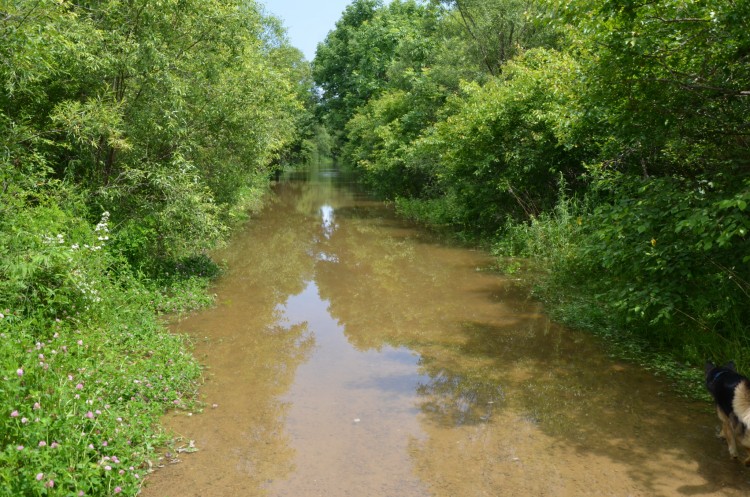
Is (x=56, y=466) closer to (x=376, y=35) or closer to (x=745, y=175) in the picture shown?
(x=745, y=175)

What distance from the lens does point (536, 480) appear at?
16.0 feet

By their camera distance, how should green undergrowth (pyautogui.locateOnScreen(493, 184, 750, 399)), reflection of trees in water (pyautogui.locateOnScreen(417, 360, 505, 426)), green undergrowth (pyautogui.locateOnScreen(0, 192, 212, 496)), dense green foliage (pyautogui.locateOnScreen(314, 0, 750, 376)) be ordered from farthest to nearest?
green undergrowth (pyautogui.locateOnScreen(493, 184, 750, 399)) < dense green foliage (pyautogui.locateOnScreen(314, 0, 750, 376)) < reflection of trees in water (pyautogui.locateOnScreen(417, 360, 505, 426)) < green undergrowth (pyautogui.locateOnScreen(0, 192, 212, 496))

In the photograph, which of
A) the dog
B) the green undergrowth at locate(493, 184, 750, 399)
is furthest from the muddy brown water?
the green undergrowth at locate(493, 184, 750, 399)

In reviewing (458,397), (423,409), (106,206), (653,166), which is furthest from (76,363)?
(653,166)

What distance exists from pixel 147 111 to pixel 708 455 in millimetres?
9978

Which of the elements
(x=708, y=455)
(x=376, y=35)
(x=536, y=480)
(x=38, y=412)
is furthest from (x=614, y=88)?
(x=376, y=35)

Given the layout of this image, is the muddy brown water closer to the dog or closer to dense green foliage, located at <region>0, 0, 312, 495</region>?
the dog

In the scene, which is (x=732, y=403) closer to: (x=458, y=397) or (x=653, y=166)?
(x=458, y=397)

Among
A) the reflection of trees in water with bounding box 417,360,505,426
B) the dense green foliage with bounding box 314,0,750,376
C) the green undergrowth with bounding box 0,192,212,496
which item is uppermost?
the dense green foliage with bounding box 314,0,750,376

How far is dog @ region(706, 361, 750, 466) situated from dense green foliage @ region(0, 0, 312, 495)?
499 cm

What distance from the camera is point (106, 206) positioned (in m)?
10.1

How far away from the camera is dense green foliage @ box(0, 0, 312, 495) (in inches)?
179

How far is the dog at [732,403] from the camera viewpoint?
4621 mm

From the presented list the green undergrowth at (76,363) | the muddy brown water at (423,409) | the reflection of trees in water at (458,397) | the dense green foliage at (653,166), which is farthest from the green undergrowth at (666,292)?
the green undergrowth at (76,363)
